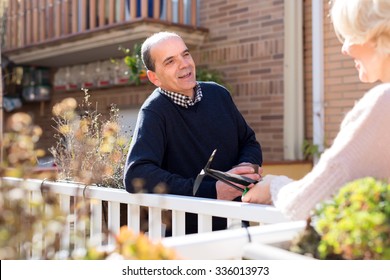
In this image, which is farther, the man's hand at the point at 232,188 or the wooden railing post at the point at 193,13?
the wooden railing post at the point at 193,13

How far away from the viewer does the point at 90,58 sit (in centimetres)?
968

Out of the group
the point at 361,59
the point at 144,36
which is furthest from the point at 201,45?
the point at 361,59

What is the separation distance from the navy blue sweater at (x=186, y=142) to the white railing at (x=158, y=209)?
0.39ft

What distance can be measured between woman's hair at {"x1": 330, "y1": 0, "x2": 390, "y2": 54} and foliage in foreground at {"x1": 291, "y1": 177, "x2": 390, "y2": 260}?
0.52 metres

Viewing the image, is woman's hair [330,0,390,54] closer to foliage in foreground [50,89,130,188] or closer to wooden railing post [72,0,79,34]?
foliage in foreground [50,89,130,188]

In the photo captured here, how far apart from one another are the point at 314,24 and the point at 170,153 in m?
4.30

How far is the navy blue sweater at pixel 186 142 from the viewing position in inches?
112

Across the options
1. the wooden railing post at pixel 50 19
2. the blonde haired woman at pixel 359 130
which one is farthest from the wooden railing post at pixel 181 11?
the blonde haired woman at pixel 359 130

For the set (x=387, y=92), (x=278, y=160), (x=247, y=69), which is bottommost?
(x=278, y=160)

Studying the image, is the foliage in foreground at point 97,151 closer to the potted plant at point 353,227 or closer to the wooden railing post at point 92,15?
the potted plant at point 353,227

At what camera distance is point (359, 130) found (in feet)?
5.68

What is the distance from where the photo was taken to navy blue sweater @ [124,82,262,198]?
9.35 feet

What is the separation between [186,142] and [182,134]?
4 centimetres
